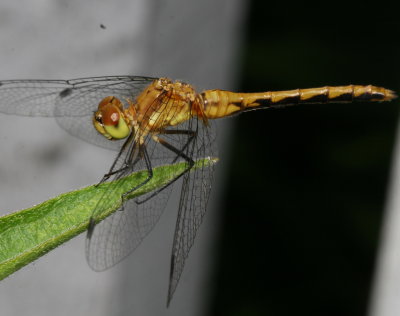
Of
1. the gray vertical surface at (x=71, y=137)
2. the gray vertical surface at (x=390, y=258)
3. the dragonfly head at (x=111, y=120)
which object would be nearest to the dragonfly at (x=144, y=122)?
the dragonfly head at (x=111, y=120)

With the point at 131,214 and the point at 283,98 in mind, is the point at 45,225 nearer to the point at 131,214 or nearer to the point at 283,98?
the point at 131,214

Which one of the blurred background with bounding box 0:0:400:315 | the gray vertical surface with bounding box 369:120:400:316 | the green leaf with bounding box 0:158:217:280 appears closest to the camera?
the green leaf with bounding box 0:158:217:280

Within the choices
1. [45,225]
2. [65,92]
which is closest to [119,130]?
[65,92]

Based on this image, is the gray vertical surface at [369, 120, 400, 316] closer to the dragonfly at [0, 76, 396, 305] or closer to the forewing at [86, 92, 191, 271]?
the dragonfly at [0, 76, 396, 305]

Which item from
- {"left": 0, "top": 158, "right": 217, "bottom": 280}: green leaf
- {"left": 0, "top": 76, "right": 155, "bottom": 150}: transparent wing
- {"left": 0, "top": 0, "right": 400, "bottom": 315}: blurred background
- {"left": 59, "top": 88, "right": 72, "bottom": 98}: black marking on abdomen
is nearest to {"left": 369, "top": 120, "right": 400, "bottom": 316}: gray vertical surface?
{"left": 0, "top": 0, "right": 400, "bottom": 315}: blurred background

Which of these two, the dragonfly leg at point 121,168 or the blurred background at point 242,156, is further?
the blurred background at point 242,156

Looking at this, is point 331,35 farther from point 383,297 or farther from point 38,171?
point 38,171

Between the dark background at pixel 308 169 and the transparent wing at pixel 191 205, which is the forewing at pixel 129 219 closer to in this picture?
the transparent wing at pixel 191 205

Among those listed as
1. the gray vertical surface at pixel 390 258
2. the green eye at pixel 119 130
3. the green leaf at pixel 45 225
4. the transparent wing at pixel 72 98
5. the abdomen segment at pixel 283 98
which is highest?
the abdomen segment at pixel 283 98
